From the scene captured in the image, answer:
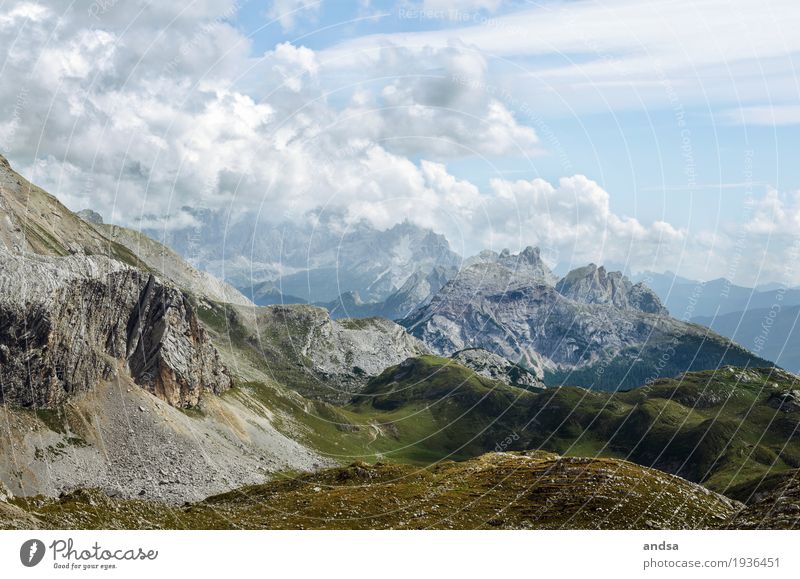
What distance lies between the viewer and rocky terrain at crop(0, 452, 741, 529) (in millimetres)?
94938

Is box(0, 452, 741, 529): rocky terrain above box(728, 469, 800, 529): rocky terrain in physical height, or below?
below

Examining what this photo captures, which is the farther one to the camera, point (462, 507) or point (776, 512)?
point (462, 507)

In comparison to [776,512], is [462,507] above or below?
below

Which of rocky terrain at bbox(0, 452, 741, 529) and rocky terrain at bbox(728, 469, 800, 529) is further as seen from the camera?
rocky terrain at bbox(0, 452, 741, 529)

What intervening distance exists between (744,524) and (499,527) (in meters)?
31.4

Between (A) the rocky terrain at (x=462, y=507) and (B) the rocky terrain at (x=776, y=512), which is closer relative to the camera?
(B) the rocky terrain at (x=776, y=512)

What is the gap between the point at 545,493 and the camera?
110 m

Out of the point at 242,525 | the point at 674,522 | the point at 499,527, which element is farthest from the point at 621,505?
the point at 242,525

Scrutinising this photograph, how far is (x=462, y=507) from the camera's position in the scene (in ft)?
357

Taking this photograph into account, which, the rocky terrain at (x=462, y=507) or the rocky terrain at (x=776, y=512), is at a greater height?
the rocky terrain at (x=776, y=512)

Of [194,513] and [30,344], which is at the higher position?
[30,344]

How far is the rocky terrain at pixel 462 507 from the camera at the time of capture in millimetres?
94938
